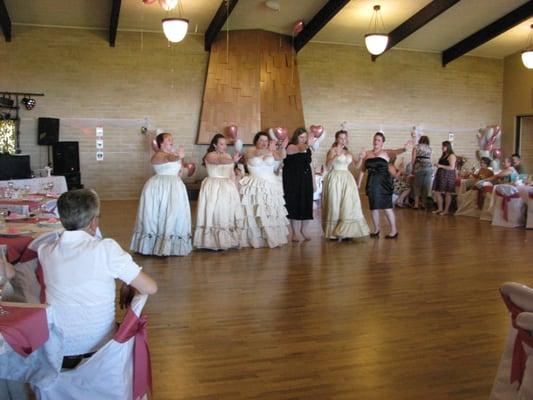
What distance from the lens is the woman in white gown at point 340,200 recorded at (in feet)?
23.8

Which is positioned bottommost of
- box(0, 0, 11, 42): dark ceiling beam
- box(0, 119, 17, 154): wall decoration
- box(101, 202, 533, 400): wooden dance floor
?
box(101, 202, 533, 400): wooden dance floor

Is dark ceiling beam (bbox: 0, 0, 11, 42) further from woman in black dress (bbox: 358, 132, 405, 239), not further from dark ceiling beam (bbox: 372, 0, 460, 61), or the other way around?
dark ceiling beam (bbox: 372, 0, 460, 61)

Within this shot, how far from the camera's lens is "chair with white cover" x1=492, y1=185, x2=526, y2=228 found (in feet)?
29.5

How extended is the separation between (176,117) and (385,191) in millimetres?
6791

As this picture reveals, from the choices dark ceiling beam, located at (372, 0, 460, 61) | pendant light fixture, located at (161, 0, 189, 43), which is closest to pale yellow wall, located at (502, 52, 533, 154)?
dark ceiling beam, located at (372, 0, 460, 61)

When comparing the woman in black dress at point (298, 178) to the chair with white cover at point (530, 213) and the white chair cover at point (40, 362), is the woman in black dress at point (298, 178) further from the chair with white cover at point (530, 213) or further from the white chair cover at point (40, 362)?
the white chair cover at point (40, 362)

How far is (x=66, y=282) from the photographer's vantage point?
215 cm

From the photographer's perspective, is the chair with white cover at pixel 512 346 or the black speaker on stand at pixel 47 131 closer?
the chair with white cover at pixel 512 346

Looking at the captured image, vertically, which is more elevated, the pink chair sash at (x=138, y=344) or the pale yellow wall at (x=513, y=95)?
the pale yellow wall at (x=513, y=95)

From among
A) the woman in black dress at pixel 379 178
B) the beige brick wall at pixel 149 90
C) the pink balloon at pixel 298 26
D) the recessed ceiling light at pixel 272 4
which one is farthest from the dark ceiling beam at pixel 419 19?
the woman in black dress at pixel 379 178

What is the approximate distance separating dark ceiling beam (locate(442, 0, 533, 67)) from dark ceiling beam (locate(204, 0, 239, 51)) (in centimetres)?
640

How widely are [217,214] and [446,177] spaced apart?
5895 millimetres

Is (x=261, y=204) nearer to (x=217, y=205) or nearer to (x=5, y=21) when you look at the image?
(x=217, y=205)

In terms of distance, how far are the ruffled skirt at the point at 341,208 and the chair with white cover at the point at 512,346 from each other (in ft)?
15.7
